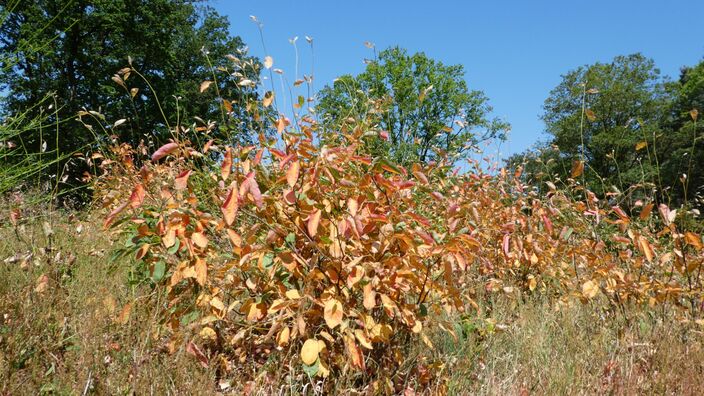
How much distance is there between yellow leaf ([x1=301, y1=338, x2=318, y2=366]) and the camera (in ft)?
4.91

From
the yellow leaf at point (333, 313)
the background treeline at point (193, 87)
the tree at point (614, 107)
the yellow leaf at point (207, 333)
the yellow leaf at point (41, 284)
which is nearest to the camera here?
the yellow leaf at point (333, 313)

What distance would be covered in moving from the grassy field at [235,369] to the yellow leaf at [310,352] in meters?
0.15

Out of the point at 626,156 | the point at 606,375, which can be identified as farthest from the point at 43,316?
the point at 626,156

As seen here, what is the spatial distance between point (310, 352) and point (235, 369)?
53 centimetres

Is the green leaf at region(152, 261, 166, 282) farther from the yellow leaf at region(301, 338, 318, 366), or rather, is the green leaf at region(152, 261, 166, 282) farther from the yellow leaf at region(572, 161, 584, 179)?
the yellow leaf at region(572, 161, 584, 179)

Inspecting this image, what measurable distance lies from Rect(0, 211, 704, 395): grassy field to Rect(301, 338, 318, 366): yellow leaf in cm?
15

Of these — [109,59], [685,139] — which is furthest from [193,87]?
[685,139]

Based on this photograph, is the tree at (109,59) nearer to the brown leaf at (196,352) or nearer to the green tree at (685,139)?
the brown leaf at (196,352)

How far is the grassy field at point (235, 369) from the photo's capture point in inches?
63.4

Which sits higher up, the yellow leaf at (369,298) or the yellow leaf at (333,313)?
the yellow leaf at (369,298)

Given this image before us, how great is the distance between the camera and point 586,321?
105 inches

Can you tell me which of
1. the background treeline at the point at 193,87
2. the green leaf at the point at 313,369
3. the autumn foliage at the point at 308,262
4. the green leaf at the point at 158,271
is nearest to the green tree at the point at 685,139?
the background treeline at the point at 193,87

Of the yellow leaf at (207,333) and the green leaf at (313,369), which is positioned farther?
the yellow leaf at (207,333)

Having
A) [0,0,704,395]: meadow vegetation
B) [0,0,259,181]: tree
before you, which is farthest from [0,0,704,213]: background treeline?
[0,0,704,395]: meadow vegetation
